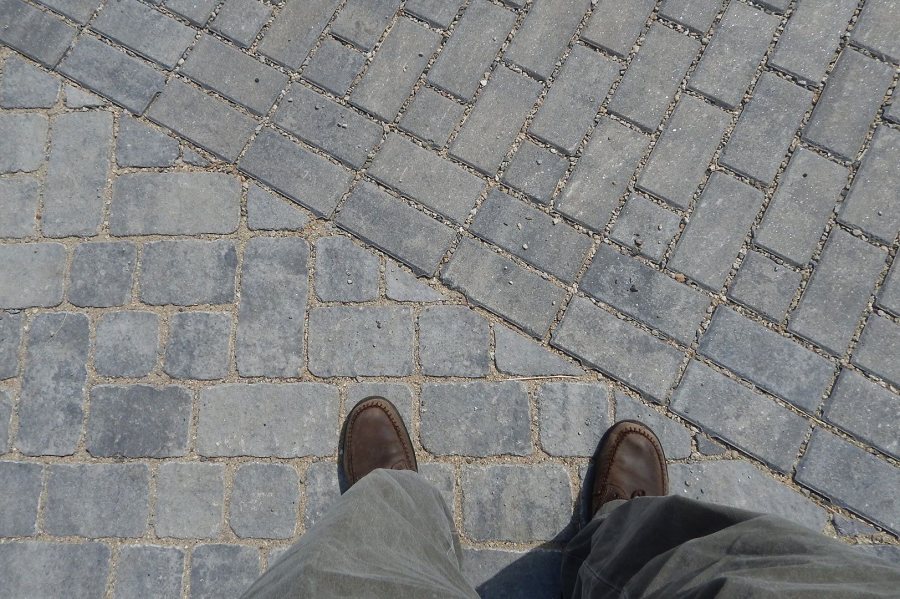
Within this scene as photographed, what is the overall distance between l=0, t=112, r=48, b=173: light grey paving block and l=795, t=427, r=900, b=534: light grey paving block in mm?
3180

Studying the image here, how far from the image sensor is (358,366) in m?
2.74

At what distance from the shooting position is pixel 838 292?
2713mm

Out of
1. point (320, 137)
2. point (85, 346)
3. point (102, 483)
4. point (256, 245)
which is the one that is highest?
point (320, 137)

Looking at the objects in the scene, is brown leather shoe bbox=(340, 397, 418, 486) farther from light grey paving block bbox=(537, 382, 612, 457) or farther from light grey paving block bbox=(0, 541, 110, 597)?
light grey paving block bbox=(0, 541, 110, 597)

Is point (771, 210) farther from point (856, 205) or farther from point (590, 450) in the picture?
point (590, 450)

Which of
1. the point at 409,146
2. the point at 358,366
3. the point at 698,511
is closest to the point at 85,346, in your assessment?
the point at 358,366

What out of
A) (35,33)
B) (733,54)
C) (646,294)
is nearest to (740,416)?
(646,294)

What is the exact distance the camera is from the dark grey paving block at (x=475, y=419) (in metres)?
2.67

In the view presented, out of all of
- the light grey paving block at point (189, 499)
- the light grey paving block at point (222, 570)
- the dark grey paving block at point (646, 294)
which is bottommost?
the light grey paving block at point (222, 570)

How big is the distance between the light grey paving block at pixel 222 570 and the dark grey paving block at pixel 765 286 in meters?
2.00

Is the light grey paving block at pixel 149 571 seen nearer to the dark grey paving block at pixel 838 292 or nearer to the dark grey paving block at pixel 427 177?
the dark grey paving block at pixel 427 177

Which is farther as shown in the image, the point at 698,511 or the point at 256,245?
the point at 256,245

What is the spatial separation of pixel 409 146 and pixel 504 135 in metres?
0.38

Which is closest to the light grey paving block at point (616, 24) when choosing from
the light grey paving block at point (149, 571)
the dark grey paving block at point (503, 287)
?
the dark grey paving block at point (503, 287)
